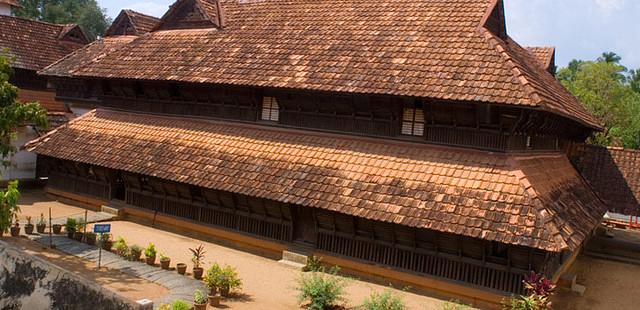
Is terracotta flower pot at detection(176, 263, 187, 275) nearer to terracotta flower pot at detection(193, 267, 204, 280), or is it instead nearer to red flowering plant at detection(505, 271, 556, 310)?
terracotta flower pot at detection(193, 267, 204, 280)

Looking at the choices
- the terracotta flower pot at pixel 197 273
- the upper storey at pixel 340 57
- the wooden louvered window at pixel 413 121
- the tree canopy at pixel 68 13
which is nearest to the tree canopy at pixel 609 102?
the upper storey at pixel 340 57

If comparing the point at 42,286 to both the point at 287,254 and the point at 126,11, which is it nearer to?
the point at 287,254

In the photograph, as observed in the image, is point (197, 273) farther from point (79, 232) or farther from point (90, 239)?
point (79, 232)

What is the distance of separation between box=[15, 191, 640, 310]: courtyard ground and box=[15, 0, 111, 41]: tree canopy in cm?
4903

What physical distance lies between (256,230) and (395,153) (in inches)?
165

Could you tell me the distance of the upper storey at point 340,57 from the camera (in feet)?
37.7

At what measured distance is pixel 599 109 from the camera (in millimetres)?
35531

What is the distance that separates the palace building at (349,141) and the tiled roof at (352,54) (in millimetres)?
54

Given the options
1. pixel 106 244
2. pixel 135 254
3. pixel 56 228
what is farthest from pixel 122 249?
pixel 56 228

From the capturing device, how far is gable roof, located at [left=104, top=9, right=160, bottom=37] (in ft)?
78.4

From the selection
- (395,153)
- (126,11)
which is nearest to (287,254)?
(395,153)

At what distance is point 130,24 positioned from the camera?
2400 cm

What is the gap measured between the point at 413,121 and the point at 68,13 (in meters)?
60.5

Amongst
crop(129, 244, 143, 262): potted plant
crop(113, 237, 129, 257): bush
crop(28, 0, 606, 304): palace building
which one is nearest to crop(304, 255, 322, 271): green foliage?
crop(28, 0, 606, 304): palace building
